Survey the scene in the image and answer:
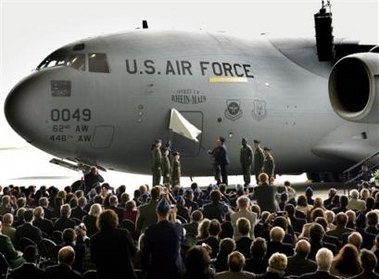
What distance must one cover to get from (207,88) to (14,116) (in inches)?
211

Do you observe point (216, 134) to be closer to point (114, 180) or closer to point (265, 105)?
point (265, 105)

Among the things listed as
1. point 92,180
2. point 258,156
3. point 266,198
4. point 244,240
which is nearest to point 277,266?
point 244,240

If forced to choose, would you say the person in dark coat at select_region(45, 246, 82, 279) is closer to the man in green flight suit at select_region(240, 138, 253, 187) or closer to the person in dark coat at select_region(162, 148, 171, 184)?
the person in dark coat at select_region(162, 148, 171, 184)

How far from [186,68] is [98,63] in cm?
246

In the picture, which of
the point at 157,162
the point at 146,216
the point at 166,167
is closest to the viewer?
the point at 146,216

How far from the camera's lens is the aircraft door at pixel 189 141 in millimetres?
23078

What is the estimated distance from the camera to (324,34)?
2488 cm

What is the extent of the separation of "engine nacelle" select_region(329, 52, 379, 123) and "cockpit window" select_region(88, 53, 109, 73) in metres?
6.22

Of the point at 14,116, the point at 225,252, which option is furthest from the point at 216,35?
the point at 225,252

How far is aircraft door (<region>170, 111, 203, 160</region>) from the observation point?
23.1m

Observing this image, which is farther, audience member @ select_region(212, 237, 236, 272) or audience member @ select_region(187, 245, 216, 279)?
audience member @ select_region(212, 237, 236, 272)

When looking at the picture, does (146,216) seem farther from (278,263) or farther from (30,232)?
(278,263)

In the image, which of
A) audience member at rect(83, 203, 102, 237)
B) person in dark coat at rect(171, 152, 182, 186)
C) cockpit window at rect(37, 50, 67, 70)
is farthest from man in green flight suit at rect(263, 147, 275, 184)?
audience member at rect(83, 203, 102, 237)

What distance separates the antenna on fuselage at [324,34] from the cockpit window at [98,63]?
645 cm
